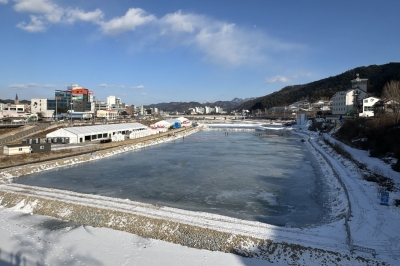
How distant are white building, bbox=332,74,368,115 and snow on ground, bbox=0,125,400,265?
22641 mm

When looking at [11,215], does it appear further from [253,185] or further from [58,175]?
[253,185]

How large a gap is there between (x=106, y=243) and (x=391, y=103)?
20.8 metres

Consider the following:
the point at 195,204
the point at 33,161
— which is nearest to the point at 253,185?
the point at 195,204

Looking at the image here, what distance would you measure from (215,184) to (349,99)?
82.8 feet

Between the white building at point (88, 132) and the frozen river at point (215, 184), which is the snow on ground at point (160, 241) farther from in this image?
the white building at point (88, 132)

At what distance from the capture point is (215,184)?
27.9 ft

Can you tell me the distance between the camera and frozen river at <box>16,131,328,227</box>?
637 centimetres

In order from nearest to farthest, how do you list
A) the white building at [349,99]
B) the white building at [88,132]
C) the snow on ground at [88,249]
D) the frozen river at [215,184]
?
the snow on ground at [88,249]
the frozen river at [215,184]
the white building at [88,132]
the white building at [349,99]

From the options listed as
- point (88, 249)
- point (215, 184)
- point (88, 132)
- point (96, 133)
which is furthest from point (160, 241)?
point (96, 133)

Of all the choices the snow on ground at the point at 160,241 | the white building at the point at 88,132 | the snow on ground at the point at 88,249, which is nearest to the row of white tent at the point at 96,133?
the white building at the point at 88,132

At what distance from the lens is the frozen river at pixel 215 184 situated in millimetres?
6367

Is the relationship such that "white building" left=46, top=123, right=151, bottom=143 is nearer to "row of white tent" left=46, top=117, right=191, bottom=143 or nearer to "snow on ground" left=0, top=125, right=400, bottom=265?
"row of white tent" left=46, top=117, right=191, bottom=143

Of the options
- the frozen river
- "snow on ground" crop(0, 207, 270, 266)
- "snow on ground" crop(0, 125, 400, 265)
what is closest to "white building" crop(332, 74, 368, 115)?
the frozen river

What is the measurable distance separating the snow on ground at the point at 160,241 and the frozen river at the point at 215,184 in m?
0.68
